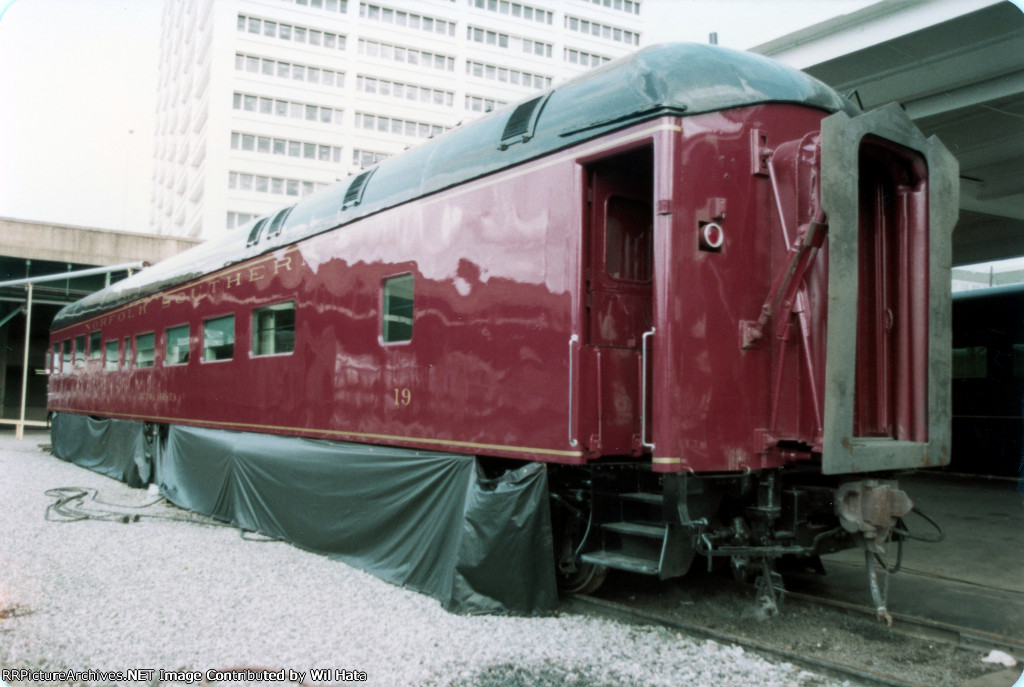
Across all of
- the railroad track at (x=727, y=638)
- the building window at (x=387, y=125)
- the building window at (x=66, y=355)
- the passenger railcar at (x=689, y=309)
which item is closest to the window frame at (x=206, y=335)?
the passenger railcar at (x=689, y=309)

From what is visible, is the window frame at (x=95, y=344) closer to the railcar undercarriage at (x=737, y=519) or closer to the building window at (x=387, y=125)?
the railcar undercarriage at (x=737, y=519)

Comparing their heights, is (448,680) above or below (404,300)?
below

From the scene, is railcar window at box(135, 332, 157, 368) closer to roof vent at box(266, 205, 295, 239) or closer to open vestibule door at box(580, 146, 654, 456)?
roof vent at box(266, 205, 295, 239)

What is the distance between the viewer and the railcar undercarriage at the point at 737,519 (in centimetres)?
469

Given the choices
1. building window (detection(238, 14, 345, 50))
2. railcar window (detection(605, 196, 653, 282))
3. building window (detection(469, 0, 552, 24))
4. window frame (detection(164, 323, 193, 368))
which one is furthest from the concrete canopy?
building window (detection(469, 0, 552, 24))

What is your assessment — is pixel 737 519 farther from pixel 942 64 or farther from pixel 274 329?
pixel 942 64

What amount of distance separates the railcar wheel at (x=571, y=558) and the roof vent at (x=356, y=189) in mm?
3565

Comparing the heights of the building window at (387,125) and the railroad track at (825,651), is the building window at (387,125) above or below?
above

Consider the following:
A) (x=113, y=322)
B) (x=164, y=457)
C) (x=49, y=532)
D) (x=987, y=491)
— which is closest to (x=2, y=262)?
(x=113, y=322)

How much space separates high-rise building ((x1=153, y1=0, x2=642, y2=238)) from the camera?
53594mm

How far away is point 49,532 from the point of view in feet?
27.4

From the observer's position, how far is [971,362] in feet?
48.5

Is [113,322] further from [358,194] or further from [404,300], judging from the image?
[404,300]

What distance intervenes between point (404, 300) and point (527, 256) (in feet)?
5.24
